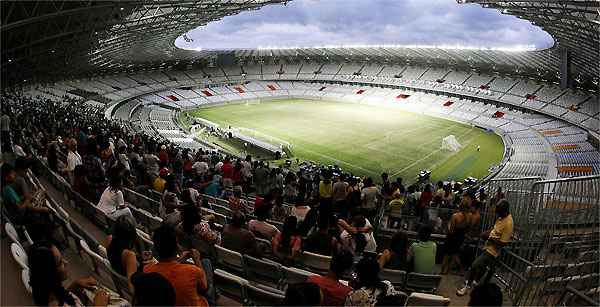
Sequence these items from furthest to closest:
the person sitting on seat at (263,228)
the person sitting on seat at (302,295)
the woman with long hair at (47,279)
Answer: the person sitting on seat at (263,228)
the woman with long hair at (47,279)
the person sitting on seat at (302,295)

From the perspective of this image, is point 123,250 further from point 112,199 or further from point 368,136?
point 368,136

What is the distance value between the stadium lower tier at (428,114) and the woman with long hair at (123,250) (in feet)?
95.5

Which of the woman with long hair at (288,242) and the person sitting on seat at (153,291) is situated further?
the woman with long hair at (288,242)

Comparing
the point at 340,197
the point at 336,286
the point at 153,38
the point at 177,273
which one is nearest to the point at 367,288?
the point at 336,286

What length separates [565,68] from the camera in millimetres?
45031

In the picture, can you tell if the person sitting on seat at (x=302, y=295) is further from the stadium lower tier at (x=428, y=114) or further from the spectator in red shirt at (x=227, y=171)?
the stadium lower tier at (x=428, y=114)

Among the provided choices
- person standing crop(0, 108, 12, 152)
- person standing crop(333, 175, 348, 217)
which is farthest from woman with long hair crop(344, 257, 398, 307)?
person standing crop(0, 108, 12, 152)

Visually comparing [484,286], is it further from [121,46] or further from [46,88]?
[46,88]

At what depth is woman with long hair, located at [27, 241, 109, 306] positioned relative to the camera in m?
5.25

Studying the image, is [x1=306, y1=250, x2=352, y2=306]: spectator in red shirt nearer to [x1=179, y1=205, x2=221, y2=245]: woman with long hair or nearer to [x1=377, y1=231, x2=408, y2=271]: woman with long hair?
[x1=377, y1=231, x2=408, y2=271]: woman with long hair

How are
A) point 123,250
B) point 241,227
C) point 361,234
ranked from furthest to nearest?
1. point 361,234
2. point 241,227
3. point 123,250

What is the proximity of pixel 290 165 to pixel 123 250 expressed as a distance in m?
28.3

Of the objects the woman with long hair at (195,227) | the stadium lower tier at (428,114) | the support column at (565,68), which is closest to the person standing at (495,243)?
the woman with long hair at (195,227)

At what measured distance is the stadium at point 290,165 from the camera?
256 inches
